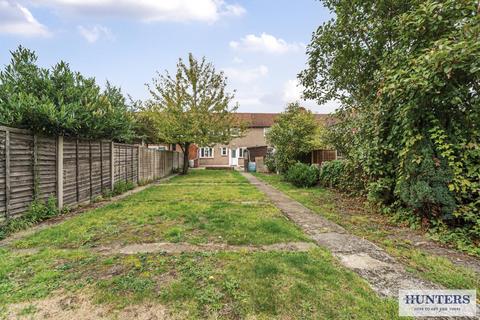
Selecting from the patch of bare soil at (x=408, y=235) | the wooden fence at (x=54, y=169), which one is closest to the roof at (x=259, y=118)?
the wooden fence at (x=54, y=169)

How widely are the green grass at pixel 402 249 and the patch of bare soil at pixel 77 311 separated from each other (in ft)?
10.1

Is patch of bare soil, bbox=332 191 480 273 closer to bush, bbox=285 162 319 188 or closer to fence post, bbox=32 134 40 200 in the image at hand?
bush, bbox=285 162 319 188

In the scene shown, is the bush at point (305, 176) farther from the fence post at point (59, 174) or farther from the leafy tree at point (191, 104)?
the fence post at point (59, 174)

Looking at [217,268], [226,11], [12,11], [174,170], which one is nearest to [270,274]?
[217,268]

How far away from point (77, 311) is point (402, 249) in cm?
432

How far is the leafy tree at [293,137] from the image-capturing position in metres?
13.7

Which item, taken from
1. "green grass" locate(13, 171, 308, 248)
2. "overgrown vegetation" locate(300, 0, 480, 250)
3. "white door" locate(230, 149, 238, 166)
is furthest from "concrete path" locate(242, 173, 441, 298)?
"white door" locate(230, 149, 238, 166)

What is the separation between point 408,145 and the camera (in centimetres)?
477

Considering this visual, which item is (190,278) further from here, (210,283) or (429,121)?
(429,121)

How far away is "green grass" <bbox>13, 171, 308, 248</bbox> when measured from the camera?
4.09 m

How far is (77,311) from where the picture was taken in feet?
7.20

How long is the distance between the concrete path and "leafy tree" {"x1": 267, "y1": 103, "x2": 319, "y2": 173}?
338 inches

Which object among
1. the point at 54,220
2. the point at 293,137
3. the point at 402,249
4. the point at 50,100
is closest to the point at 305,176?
the point at 293,137

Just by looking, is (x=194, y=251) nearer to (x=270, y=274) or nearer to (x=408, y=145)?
(x=270, y=274)
